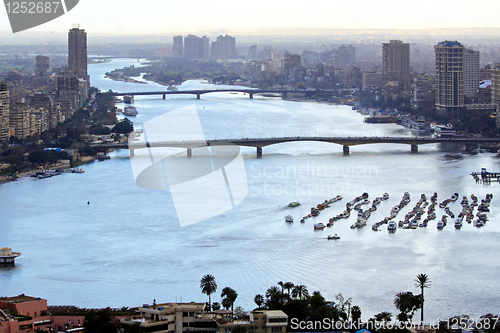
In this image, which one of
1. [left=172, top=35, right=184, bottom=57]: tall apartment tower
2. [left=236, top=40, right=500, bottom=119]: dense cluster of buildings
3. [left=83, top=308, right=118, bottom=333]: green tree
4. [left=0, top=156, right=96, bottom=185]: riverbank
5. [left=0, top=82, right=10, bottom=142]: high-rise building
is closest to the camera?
[left=83, top=308, right=118, bottom=333]: green tree

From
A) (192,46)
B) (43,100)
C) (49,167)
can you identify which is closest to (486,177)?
(49,167)

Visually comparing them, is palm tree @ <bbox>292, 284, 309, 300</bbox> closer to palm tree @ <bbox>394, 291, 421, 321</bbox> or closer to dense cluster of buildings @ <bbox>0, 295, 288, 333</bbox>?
palm tree @ <bbox>394, 291, 421, 321</bbox>

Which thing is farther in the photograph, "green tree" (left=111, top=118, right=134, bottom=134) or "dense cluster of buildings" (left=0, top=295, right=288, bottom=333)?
"green tree" (left=111, top=118, right=134, bottom=134)

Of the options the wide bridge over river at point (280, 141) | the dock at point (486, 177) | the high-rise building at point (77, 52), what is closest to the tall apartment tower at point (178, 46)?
the high-rise building at point (77, 52)

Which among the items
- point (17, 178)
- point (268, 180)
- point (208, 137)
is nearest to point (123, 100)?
point (208, 137)

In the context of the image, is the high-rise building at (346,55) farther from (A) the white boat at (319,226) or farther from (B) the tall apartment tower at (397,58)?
(A) the white boat at (319,226)

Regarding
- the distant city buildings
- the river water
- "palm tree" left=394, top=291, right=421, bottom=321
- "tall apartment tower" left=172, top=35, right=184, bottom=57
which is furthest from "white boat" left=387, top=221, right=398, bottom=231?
"tall apartment tower" left=172, top=35, right=184, bottom=57

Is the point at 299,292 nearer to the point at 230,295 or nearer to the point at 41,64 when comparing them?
the point at 230,295
